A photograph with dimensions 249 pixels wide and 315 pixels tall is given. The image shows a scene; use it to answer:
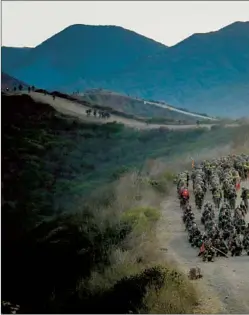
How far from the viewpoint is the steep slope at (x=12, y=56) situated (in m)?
10.1

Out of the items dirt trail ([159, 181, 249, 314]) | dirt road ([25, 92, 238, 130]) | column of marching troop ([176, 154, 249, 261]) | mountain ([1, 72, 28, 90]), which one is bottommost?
dirt trail ([159, 181, 249, 314])

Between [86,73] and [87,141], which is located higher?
[86,73]

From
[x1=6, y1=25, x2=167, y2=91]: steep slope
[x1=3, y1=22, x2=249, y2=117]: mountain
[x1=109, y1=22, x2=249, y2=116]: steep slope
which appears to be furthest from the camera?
[x1=109, y1=22, x2=249, y2=116]: steep slope

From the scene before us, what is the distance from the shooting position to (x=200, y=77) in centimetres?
1184

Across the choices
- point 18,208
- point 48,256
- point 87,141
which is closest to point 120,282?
point 48,256

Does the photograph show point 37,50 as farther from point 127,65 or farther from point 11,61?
point 127,65

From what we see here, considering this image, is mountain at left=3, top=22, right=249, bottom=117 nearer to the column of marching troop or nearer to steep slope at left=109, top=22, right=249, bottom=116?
steep slope at left=109, top=22, right=249, bottom=116

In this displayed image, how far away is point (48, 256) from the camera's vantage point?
1006 centimetres

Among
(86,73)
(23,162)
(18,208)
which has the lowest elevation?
(18,208)

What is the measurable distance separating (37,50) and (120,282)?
14.2ft

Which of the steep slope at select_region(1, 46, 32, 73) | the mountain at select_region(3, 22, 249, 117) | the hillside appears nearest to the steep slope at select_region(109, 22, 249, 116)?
the mountain at select_region(3, 22, 249, 117)

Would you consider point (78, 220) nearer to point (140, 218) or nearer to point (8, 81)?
point (140, 218)

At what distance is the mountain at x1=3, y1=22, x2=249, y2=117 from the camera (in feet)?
36.1

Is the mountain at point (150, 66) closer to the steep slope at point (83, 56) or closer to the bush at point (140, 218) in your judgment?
the steep slope at point (83, 56)
